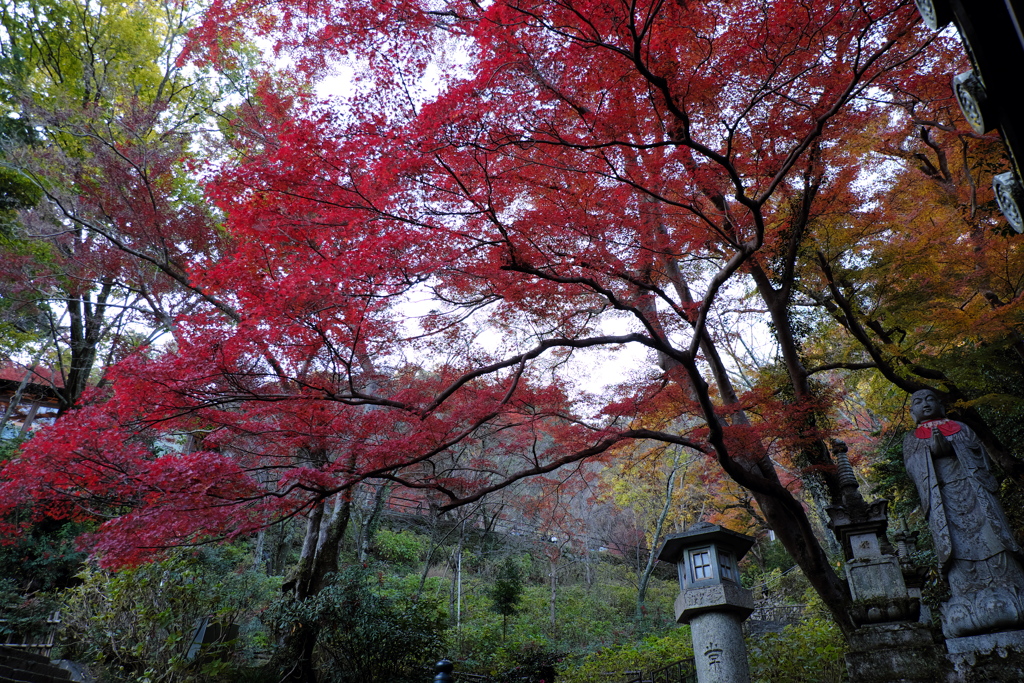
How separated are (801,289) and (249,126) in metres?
11.6

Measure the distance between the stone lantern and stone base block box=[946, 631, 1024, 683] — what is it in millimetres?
2518

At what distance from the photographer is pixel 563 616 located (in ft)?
55.6

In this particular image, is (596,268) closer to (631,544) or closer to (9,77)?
(9,77)

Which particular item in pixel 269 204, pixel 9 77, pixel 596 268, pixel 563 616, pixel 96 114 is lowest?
pixel 563 616

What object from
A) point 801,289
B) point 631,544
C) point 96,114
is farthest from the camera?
point 631,544

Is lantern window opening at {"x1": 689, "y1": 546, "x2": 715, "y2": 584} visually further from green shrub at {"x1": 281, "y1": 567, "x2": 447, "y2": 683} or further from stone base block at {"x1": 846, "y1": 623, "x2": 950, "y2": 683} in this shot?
green shrub at {"x1": 281, "y1": 567, "x2": 447, "y2": 683}

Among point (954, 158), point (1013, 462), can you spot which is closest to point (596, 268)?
point (1013, 462)

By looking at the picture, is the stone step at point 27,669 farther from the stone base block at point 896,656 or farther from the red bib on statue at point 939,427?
the red bib on statue at point 939,427

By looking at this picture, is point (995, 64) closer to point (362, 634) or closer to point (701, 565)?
point (701, 565)

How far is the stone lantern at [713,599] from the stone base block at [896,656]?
177 centimetres

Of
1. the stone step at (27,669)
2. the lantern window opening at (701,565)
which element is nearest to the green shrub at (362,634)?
the stone step at (27,669)

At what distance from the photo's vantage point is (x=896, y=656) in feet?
17.0

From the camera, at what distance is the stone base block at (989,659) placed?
4461 mm

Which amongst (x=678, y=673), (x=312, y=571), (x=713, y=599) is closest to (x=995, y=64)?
(x=713, y=599)
